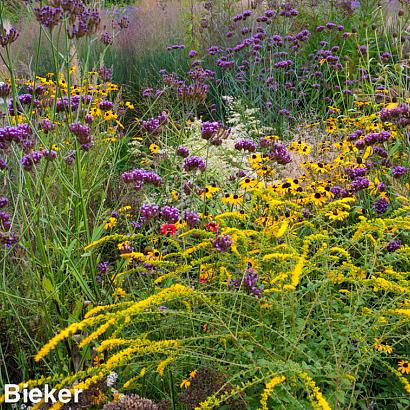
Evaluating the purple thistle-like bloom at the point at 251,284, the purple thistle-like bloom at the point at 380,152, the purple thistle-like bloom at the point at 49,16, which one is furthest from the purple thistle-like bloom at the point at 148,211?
the purple thistle-like bloom at the point at 380,152

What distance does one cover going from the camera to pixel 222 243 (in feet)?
7.43

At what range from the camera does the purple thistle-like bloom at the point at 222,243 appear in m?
2.26

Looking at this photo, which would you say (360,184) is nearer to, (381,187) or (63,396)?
(381,187)

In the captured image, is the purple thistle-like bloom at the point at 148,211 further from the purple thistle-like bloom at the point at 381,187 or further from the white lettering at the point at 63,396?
the purple thistle-like bloom at the point at 381,187

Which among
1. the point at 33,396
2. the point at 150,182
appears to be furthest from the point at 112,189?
the point at 33,396

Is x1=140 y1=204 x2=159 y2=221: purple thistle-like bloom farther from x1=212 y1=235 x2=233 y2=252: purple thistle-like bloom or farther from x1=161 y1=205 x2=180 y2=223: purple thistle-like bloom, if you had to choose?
x1=212 y1=235 x2=233 y2=252: purple thistle-like bloom

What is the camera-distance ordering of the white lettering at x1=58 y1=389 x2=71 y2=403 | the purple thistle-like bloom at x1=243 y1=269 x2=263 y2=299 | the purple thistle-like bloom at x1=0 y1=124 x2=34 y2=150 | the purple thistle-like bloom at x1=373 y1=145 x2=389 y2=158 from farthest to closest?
the purple thistle-like bloom at x1=373 y1=145 x2=389 y2=158 → the purple thistle-like bloom at x1=0 y1=124 x2=34 y2=150 → the purple thistle-like bloom at x1=243 y1=269 x2=263 y2=299 → the white lettering at x1=58 y1=389 x2=71 y2=403

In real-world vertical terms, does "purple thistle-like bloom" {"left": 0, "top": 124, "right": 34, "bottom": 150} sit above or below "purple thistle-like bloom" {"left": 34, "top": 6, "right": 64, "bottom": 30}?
below

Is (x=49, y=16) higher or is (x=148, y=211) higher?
(x=49, y=16)

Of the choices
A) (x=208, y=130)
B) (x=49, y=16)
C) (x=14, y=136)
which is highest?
(x=49, y=16)

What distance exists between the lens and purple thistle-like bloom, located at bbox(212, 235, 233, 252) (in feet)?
7.41

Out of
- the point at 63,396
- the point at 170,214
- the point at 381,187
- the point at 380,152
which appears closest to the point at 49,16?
the point at 170,214

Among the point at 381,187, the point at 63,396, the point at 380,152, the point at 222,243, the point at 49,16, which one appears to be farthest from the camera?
the point at 380,152

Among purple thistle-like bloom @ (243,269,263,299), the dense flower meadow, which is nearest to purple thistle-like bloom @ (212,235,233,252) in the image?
the dense flower meadow
